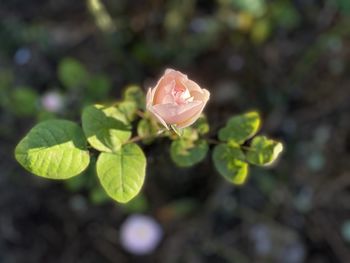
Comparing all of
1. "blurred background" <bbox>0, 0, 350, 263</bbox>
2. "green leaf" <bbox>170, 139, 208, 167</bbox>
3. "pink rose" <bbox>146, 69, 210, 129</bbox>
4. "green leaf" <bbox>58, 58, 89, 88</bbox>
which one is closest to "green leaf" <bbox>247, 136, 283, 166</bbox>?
"green leaf" <bbox>170, 139, 208, 167</bbox>

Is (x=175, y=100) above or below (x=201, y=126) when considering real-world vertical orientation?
above

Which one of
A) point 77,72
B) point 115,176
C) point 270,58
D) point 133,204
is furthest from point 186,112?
point 270,58

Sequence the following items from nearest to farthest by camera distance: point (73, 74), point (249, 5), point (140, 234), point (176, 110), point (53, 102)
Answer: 1. point (176, 110)
2. point (73, 74)
3. point (53, 102)
4. point (249, 5)
5. point (140, 234)

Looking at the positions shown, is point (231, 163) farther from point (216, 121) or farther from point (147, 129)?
point (216, 121)

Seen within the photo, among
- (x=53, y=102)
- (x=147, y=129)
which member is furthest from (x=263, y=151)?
(x=53, y=102)

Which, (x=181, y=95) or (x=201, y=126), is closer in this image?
(x=181, y=95)

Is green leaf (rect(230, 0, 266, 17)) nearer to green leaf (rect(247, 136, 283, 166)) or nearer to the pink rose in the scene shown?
green leaf (rect(247, 136, 283, 166))

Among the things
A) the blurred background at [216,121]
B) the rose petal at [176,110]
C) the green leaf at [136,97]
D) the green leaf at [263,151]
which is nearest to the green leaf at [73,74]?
the blurred background at [216,121]
